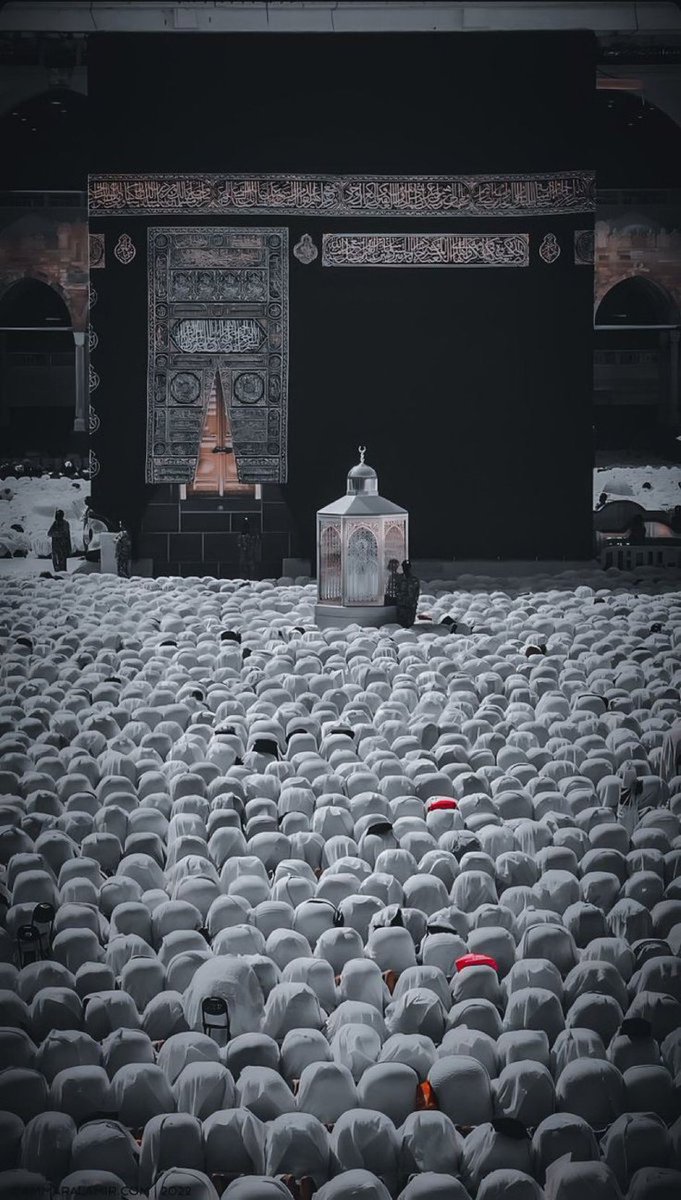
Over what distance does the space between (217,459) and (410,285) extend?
219cm

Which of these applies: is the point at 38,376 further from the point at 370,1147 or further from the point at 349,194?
the point at 370,1147

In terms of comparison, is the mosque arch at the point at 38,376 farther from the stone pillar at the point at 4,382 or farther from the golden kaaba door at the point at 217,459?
the golden kaaba door at the point at 217,459

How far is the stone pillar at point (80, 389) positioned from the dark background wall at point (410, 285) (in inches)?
242

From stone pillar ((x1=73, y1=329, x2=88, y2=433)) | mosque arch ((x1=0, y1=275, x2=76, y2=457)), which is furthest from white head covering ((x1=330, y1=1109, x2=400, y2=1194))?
mosque arch ((x1=0, y1=275, x2=76, y2=457))

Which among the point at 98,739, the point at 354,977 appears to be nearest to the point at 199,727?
the point at 98,739

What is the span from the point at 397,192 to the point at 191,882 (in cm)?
862

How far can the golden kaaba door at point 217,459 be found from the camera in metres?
12.7

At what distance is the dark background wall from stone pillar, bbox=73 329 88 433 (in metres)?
6.14

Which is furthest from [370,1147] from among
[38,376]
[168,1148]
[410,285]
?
[38,376]

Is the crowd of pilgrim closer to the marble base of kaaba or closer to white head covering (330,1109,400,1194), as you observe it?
white head covering (330,1109,400,1194)

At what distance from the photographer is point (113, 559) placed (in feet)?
39.0

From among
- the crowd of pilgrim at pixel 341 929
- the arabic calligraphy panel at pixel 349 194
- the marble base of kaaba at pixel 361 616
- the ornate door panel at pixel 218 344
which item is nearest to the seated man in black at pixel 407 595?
the marble base of kaaba at pixel 361 616

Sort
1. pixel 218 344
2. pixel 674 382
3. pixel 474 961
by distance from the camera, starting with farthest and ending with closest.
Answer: pixel 674 382, pixel 218 344, pixel 474 961

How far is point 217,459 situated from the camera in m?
12.8
